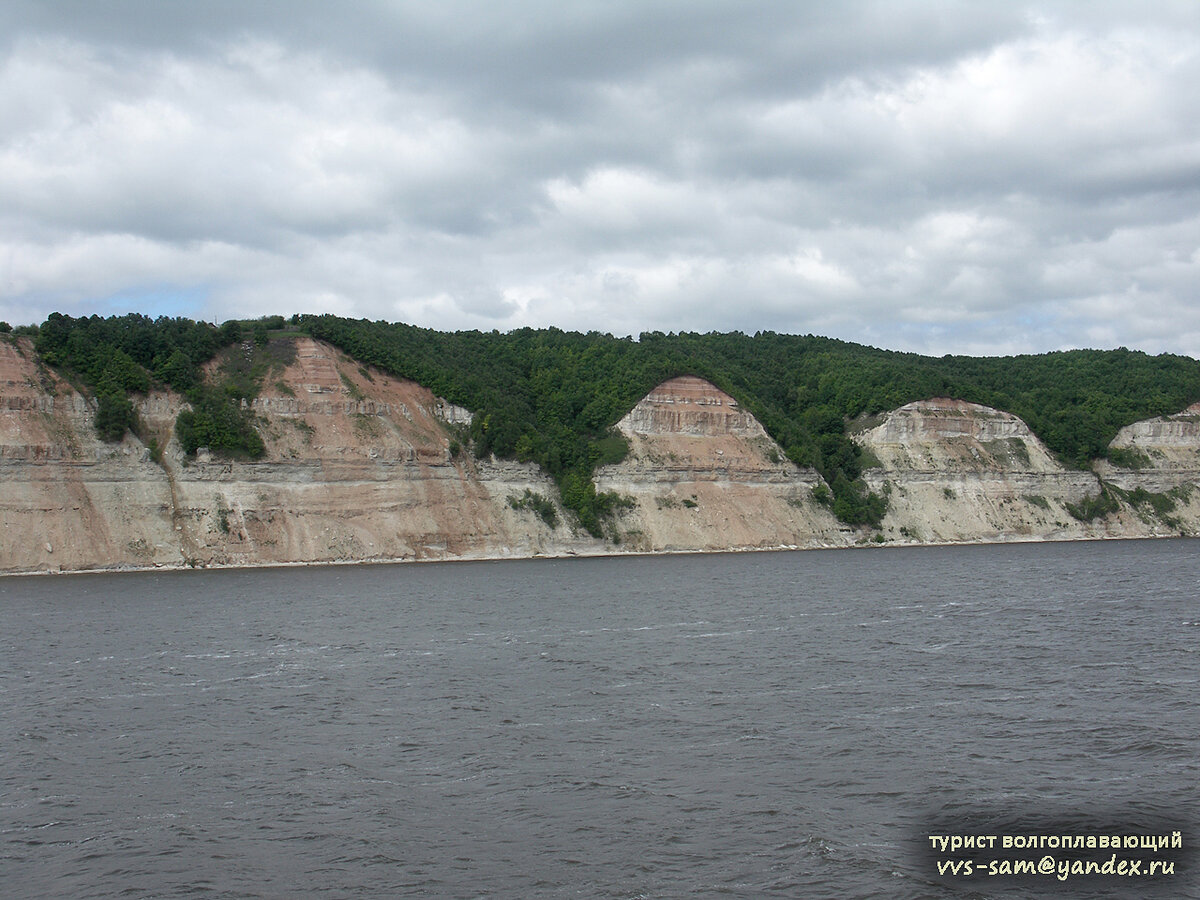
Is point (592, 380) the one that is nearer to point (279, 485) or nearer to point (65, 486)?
point (279, 485)

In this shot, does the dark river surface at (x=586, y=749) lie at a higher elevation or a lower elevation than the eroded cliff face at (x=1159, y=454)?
lower

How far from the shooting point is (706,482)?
11475 centimetres

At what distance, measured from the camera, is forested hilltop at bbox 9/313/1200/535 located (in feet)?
316

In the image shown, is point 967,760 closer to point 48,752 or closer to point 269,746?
point 269,746

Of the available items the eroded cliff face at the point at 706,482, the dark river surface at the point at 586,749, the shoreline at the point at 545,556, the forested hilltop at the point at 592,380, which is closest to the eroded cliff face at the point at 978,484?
the shoreline at the point at 545,556

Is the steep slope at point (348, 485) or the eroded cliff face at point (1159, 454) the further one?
the eroded cliff face at point (1159, 454)

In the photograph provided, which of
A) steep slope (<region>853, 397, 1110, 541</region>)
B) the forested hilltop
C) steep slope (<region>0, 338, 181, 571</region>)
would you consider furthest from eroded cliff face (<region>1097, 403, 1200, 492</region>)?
steep slope (<region>0, 338, 181, 571</region>)

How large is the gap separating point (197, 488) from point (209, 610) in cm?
3688

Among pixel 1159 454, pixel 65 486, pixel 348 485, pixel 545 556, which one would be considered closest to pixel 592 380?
pixel 545 556

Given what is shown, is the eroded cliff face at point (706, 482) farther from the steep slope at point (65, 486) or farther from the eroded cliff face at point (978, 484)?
the steep slope at point (65, 486)

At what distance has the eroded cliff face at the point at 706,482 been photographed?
361 ft

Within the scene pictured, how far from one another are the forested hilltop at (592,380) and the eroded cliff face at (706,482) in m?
2.36

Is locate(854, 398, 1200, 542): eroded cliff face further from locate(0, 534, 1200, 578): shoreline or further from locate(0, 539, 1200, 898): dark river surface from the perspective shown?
locate(0, 539, 1200, 898): dark river surface

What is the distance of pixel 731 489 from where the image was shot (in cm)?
11531
